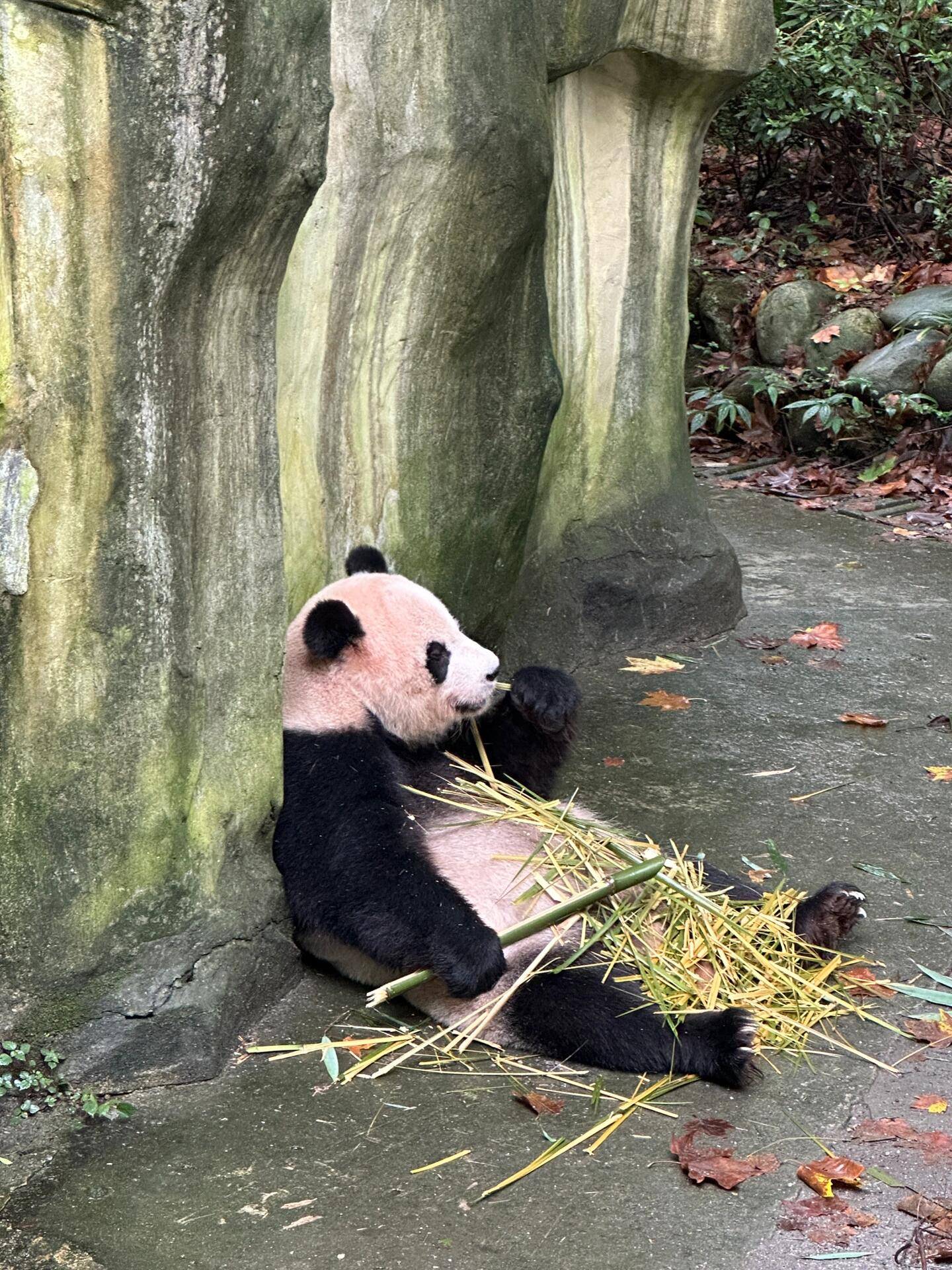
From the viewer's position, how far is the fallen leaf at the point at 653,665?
220 inches

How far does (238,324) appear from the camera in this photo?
10.0ft

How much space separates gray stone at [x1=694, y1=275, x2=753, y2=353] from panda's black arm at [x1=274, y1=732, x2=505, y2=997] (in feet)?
25.8

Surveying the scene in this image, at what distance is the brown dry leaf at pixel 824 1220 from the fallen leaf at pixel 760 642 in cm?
343

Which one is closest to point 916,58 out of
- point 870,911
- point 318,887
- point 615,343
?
point 615,343

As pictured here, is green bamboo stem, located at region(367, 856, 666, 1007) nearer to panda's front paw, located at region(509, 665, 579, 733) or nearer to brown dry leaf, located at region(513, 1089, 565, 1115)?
brown dry leaf, located at region(513, 1089, 565, 1115)

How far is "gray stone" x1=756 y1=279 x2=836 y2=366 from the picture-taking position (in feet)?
33.6

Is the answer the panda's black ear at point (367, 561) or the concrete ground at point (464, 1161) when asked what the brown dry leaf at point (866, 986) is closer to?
the concrete ground at point (464, 1161)

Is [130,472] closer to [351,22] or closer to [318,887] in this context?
[318,887]

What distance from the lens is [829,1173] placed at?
2.72m

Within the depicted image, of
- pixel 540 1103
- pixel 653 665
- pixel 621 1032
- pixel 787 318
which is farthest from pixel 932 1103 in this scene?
pixel 787 318

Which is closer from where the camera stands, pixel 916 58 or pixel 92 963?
pixel 92 963

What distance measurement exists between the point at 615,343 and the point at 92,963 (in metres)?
3.50

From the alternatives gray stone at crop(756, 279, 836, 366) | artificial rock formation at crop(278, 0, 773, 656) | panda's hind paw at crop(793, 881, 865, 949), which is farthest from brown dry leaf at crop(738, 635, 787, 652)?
gray stone at crop(756, 279, 836, 366)

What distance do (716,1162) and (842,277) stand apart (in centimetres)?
903
